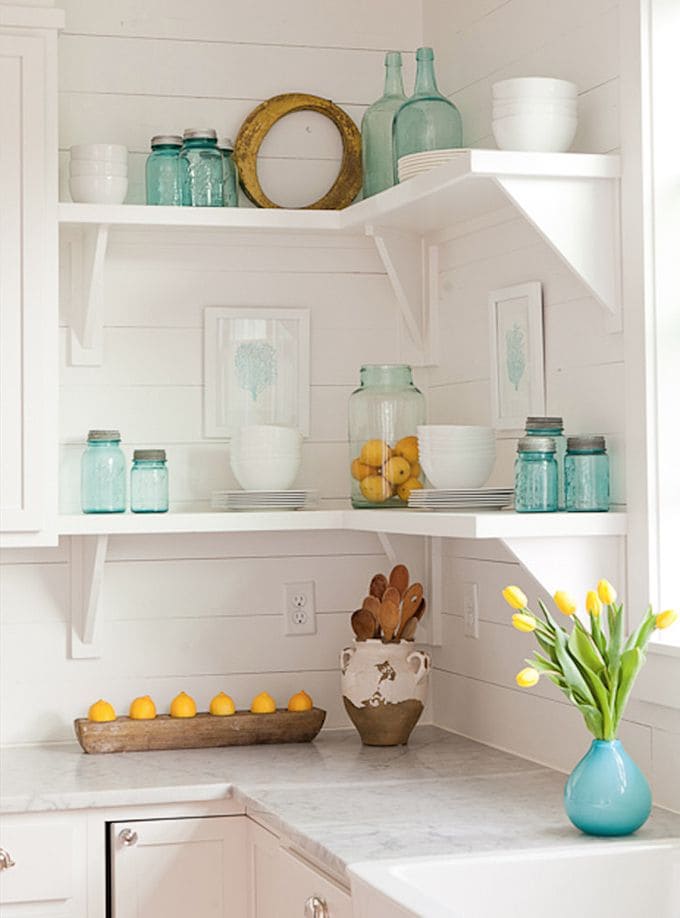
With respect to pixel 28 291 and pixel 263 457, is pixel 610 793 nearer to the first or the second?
pixel 263 457

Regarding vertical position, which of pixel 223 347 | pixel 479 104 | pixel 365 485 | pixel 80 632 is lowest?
pixel 80 632

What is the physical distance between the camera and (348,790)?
2.45 meters

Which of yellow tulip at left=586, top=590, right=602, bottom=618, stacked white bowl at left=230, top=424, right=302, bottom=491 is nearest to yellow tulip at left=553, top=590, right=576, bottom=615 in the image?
yellow tulip at left=586, top=590, right=602, bottom=618

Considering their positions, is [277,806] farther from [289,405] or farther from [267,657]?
[289,405]

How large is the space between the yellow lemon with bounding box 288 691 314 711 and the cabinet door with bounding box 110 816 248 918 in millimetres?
469

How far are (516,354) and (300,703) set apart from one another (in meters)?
0.85

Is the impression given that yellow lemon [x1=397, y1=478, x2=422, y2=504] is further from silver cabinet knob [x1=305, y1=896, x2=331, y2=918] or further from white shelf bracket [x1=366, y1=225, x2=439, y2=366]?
silver cabinet knob [x1=305, y1=896, x2=331, y2=918]

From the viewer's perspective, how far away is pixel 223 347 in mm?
3049

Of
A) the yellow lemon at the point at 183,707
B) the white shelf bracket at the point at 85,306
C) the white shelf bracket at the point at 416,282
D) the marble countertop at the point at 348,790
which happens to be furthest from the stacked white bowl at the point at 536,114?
the yellow lemon at the point at 183,707

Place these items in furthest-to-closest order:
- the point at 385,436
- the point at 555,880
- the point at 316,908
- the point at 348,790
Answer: the point at 385,436
the point at 348,790
the point at 316,908
the point at 555,880

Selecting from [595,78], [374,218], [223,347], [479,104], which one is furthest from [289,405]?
[595,78]

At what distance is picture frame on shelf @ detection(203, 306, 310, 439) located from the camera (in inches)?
120

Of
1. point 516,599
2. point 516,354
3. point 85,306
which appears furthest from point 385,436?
point 516,599

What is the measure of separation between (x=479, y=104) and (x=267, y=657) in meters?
1.22
